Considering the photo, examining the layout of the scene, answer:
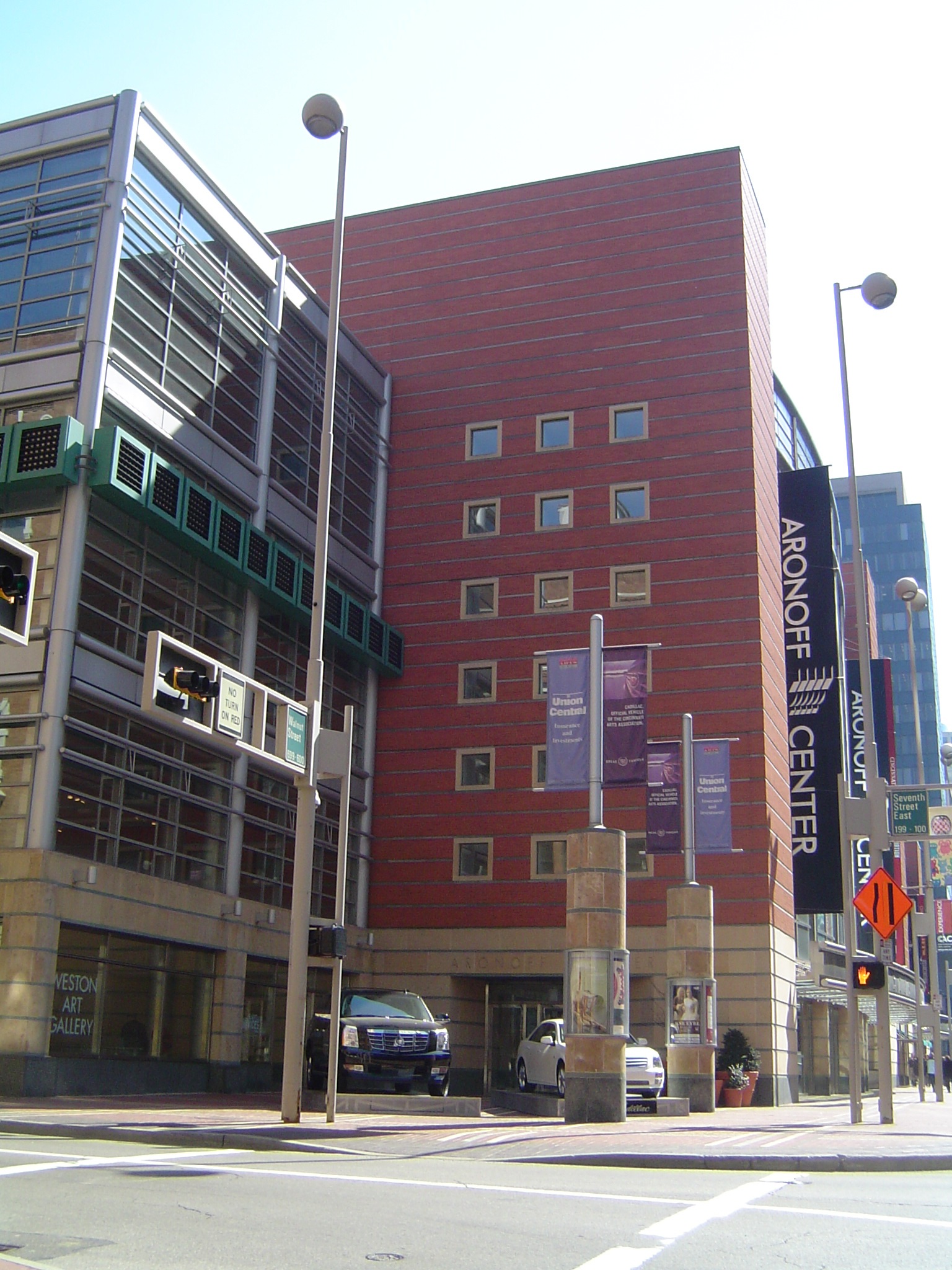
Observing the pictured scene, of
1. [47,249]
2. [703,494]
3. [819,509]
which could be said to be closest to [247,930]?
[47,249]

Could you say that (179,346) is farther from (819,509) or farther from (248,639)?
(819,509)

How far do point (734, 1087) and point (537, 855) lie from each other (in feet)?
29.6

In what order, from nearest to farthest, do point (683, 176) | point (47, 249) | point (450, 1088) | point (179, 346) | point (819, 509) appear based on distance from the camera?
point (47, 249) < point (179, 346) < point (450, 1088) < point (683, 176) < point (819, 509)

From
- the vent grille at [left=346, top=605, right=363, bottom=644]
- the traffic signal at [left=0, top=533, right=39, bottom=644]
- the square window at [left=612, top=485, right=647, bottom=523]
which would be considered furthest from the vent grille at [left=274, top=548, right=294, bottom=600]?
the traffic signal at [left=0, top=533, right=39, bottom=644]

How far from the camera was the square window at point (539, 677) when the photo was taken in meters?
39.6

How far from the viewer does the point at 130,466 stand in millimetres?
26141

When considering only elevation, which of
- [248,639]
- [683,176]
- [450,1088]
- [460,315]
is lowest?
[450,1088]

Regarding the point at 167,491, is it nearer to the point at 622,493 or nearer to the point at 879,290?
the point at 879,290

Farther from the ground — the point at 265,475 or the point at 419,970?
the point at 265,475

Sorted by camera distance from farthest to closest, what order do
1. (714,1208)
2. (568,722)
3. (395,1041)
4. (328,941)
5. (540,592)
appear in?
(540,592)
(395,1041)
(568,722)
(328,941)
(714,1208)

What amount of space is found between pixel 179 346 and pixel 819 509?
25.1 meters

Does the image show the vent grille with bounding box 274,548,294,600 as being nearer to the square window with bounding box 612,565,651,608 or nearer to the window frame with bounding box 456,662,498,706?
the window frame with bounding box 456,662,498,706

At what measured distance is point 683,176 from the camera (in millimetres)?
42781

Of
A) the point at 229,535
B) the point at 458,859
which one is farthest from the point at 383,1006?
the point at 458,859
